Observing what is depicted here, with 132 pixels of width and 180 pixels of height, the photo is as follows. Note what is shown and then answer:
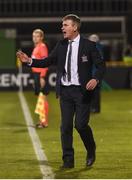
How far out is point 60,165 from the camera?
9914mm

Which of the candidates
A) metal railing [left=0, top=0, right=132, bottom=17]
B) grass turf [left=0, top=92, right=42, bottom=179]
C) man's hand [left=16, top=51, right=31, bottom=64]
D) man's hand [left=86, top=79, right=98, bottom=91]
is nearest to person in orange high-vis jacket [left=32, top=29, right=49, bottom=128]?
grass turf [left=0, top=92, right=42, bottom=179]

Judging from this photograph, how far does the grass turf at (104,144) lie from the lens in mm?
9398

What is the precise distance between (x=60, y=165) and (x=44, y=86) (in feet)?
15.3

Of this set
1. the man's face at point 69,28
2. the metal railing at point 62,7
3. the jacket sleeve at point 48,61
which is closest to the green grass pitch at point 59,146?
the jacket sleeve at point 48,61

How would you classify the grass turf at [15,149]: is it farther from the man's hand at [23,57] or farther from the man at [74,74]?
the man's hand at [23,57]

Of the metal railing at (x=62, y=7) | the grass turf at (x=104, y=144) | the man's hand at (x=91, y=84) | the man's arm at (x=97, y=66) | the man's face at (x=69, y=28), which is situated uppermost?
the man's face at (x=69, y=28)

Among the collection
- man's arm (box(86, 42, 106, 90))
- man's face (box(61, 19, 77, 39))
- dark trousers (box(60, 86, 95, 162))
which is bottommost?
dark trousers (box(60, 86, 95, 162))

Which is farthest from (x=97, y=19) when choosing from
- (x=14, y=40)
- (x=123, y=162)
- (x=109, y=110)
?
(x=123, y=162)

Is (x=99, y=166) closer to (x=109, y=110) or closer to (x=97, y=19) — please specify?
(x=109, y=110)

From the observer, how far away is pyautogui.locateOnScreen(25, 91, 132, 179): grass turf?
370 inches

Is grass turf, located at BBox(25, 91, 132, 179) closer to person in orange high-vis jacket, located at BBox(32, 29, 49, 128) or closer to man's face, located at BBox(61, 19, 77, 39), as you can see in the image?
person in orange high-vis jacket, located at BBox(32, 29, 49, 128)

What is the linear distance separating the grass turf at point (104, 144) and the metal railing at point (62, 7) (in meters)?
21.9

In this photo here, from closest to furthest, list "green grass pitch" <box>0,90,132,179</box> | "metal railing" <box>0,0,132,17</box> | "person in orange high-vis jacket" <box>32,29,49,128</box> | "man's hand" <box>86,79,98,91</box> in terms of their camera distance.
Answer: "man's hand" <box>86,79,98,91</box>
"green grass pitch" <box>0,90,132,179</box>
"person in orange high-vis jacket" <box>32,29,49,128</box>
"metal railing" <box>0,0,132,17</box>

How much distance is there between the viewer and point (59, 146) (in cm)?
1195
